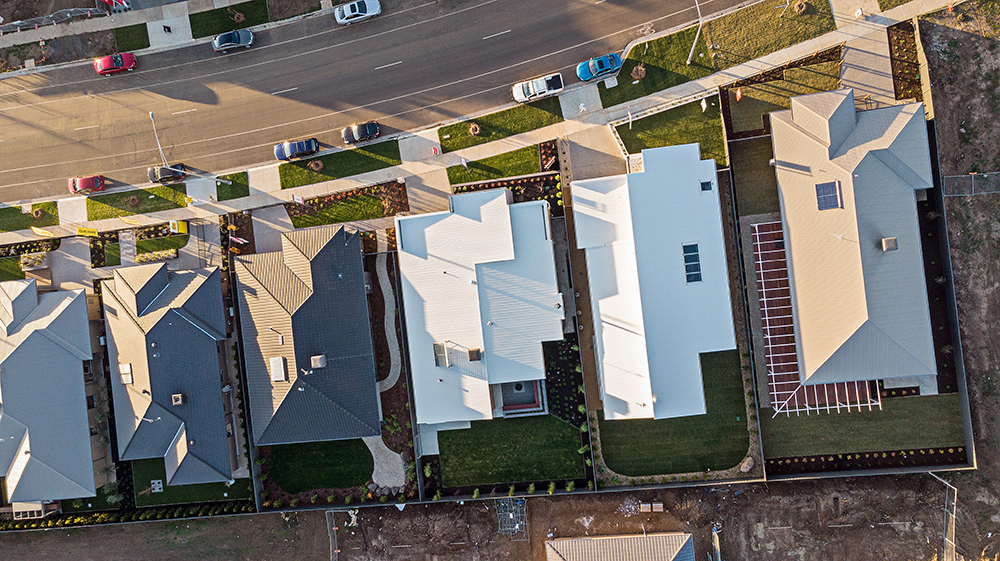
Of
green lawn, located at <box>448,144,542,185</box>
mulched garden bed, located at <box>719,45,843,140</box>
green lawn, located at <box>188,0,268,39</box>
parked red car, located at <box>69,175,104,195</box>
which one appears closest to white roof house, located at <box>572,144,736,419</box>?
mulched garden bed, located at <box>719,45,843,140</box>

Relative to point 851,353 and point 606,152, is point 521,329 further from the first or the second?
point 851,353

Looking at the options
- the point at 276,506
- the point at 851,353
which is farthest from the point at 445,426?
the point at 851,353

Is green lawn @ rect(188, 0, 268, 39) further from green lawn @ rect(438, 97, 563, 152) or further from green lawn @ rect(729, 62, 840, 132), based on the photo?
green lawn @ rect(729, 62, 840, 132)

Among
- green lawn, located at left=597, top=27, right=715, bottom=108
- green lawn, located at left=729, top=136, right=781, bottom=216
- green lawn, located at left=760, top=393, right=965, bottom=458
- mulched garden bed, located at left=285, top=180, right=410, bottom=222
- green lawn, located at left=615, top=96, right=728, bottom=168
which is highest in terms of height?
green lawn, located at left=597, top=27, right=715, bottom=108

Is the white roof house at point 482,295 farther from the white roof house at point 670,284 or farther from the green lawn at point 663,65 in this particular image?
the green lawn at point 663,65

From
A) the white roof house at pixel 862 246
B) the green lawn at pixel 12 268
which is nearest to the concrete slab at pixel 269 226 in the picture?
the green lawn at pixel 12 268
